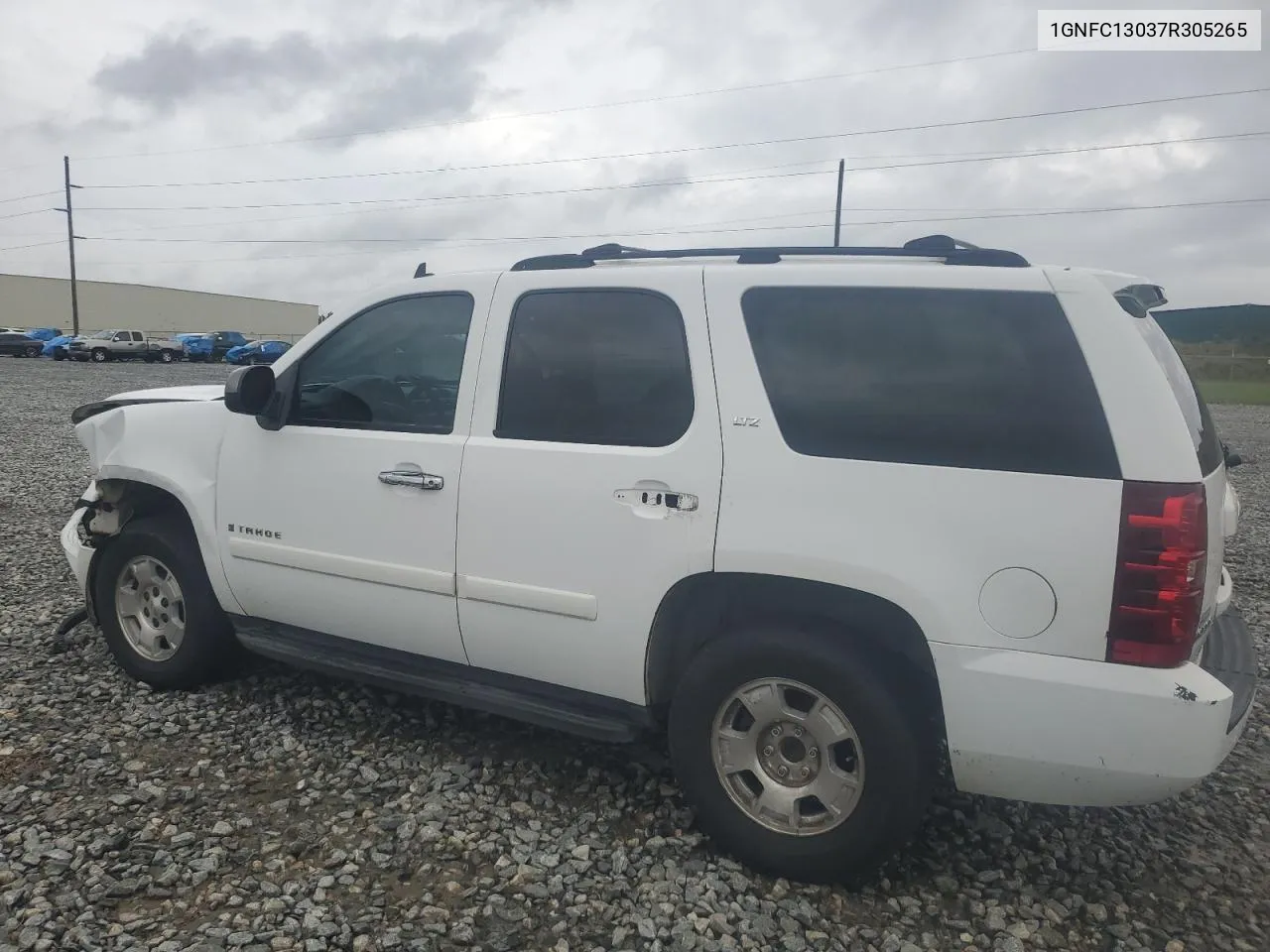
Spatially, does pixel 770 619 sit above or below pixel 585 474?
below

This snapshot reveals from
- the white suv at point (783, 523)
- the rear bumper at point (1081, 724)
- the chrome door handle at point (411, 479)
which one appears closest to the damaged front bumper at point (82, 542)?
the white suv at point (783, 523)

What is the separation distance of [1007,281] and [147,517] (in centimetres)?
379

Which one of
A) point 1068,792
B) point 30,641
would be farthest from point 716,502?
point 30,641

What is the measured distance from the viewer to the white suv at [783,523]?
249 cm

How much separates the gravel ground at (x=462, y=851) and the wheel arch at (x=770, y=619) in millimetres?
479

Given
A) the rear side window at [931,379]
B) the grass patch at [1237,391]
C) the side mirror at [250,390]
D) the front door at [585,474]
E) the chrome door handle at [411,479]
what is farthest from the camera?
the grass patch at [1237,391]

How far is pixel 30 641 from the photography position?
4.89 metres

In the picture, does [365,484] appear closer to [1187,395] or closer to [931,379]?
[931,379]

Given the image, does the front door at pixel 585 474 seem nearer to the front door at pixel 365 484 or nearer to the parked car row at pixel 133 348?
the front door at pixel 365 484

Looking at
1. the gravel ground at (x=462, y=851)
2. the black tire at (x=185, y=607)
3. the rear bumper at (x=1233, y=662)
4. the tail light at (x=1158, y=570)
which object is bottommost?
the gravel ground at (x=462, y=851)

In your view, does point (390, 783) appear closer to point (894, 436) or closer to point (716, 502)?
point (716, 502)

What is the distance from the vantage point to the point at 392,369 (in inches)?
146

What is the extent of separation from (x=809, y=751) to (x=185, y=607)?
2.89m

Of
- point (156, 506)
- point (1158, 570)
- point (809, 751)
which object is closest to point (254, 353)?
point (156, 506)
